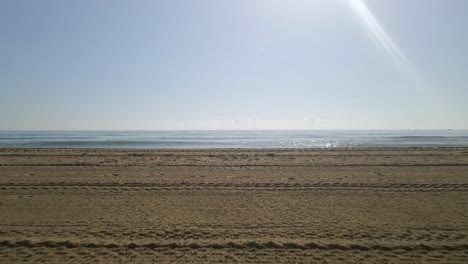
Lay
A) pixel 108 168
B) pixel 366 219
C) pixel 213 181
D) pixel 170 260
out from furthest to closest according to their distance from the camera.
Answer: pixel 108 168 < pixel 213 181 < pixel 366 219 < pixel 170 260

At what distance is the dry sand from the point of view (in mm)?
5414

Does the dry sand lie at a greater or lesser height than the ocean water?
lesser

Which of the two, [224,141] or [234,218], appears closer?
[234,218]

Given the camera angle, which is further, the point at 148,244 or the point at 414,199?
the point at 414,199

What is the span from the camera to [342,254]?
5.36 metres

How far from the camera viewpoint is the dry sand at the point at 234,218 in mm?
5414

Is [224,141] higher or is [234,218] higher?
[224,141]

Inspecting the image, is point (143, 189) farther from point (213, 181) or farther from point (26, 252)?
point (26, 252)

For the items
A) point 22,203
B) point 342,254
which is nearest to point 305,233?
point 342,254

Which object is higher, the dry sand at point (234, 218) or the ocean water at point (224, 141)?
the ocean water at point (224, 141)

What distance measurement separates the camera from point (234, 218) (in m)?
7.29

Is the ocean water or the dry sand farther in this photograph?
the ocean water

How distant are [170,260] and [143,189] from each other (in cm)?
598

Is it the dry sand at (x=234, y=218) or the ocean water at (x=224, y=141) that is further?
the ocean water at (x=224, y=141)
